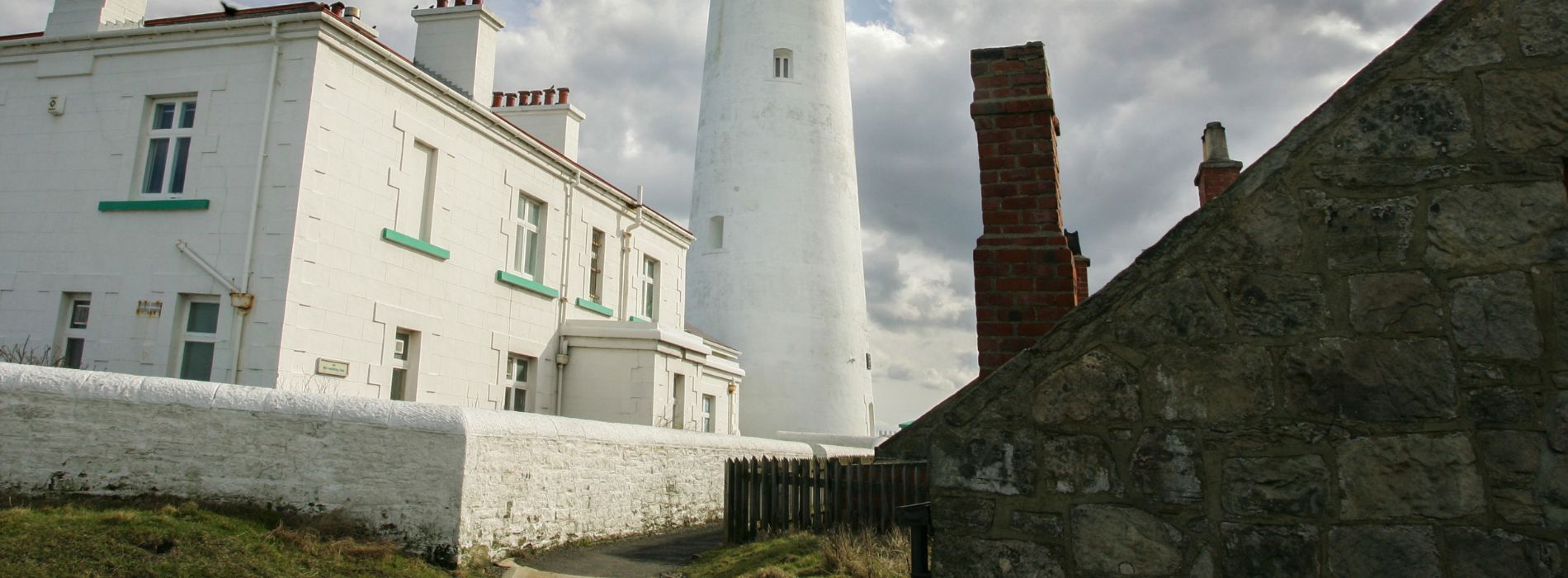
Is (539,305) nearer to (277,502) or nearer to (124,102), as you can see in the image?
(124,102)

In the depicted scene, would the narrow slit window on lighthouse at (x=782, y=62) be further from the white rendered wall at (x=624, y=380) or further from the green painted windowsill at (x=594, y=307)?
the white rendered wall at (x=624, y=380)

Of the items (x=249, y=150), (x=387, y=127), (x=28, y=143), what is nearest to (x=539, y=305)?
(x=387, y=127)

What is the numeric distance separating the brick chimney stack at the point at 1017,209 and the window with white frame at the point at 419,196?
997 cm

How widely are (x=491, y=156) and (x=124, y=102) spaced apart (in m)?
4.83

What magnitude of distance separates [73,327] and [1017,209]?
482 inches

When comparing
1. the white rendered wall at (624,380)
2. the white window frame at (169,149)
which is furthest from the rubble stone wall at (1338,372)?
the white rendered wall at (624,380)

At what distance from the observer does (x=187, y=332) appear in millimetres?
11211

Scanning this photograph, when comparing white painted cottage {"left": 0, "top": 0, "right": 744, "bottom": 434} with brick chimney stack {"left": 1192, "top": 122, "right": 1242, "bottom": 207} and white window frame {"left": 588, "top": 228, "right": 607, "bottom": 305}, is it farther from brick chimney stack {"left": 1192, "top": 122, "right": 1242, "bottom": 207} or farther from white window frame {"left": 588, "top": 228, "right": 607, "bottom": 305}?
brick chimney stack {"left": 1192, "top": 122, "right": 1242, "bottom": 207}

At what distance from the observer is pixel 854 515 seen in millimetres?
10500

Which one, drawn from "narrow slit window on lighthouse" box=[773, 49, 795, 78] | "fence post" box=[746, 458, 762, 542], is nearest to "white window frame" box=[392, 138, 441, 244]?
"fence post" box=[746, 458, 762, 542]

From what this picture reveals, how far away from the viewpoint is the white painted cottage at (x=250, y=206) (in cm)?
1116

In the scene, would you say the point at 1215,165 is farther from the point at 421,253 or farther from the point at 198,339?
the point at 198,339

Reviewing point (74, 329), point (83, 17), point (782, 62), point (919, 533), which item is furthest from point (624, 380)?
point (919, 533)

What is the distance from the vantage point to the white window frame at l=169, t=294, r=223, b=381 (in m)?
11.1
